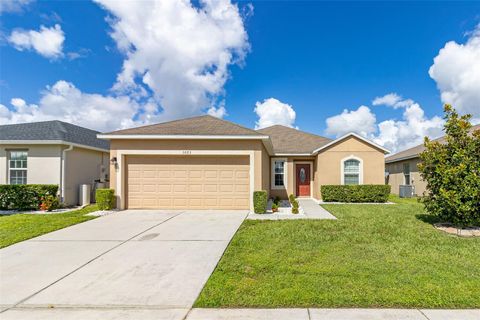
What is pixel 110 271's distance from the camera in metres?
4.43

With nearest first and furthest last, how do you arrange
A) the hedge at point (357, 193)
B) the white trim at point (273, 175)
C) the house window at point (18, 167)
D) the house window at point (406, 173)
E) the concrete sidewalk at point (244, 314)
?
the concrete sidewalk at point (244, 314)
the house window at point (18, 167)
the hedge at point (357, 193)
the white trim at point (273, 175)
the house window at point (406, 173)

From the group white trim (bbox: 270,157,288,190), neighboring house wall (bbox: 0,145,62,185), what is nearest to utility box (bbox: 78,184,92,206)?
neighboring house wall (bbox: 0,145,62,185)

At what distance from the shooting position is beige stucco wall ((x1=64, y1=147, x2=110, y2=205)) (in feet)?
41.0

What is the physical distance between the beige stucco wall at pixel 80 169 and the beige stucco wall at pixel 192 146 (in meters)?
3.01

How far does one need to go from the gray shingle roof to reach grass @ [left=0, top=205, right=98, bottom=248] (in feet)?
14.7

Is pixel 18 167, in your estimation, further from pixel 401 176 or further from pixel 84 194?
pixel 401 176

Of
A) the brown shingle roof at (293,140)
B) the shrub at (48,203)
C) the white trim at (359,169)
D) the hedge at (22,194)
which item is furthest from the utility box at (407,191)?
the hedge at (22,194)

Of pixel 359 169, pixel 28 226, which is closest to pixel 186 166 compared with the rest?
pixel 28 226

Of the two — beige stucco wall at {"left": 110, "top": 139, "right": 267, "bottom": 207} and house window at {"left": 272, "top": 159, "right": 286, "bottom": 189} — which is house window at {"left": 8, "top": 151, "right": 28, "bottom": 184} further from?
house window at {"left": 272, "top": 159, "right": 286, "bottom": 189}

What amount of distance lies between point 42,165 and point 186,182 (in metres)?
7.17

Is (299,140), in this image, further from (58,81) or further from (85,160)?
(58,81)

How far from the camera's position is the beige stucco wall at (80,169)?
492 inches

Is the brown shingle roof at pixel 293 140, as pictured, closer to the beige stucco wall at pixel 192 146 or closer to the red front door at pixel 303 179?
the red front door at pixel 303 179

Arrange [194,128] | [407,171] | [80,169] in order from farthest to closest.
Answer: [407,171] < [80,169] < [194,128]
